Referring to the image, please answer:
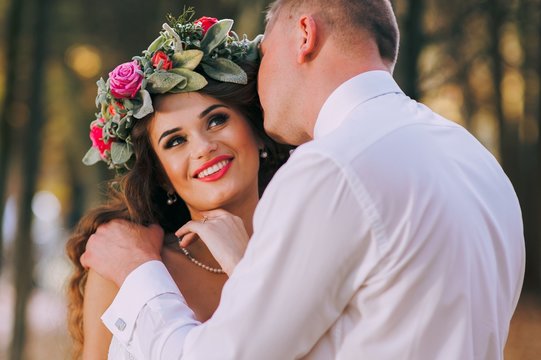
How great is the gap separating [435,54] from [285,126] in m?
6.92

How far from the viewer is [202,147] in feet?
11.3

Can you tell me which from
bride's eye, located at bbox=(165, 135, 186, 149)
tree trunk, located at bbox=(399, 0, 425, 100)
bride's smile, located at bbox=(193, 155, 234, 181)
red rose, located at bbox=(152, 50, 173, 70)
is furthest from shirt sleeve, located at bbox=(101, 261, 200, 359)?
tree trunk, located at bbox=(399, 0, 425, 100)

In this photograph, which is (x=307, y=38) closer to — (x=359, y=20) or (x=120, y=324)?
(x=359, y=20)

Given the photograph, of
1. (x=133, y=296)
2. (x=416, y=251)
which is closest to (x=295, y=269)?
(x=416, y=251)

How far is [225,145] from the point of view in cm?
352

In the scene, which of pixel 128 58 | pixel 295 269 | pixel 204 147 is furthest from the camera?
pixel 128 58

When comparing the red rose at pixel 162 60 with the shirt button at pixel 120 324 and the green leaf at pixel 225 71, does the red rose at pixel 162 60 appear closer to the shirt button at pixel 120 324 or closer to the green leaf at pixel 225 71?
the green leaf at pixel 225 71

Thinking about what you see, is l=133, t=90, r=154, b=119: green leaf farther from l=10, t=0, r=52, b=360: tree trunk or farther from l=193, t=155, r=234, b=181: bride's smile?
l=10, t=0, r=52, b=360: tree trunk

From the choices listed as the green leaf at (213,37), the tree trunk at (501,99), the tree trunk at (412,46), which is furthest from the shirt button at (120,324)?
the tree trunk at (501,99)

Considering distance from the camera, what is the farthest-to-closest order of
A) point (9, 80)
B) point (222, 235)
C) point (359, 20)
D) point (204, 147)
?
1. point (9, 80)
2. point (204, 147)
3. point (222, 235)
4. point (359, 20)

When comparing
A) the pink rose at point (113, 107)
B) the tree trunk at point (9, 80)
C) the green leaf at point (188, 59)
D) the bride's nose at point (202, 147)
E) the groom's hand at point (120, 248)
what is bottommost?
the tree trunk at point (9, 80)

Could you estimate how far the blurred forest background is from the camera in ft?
29.5

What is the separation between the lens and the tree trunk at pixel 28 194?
9688 millimetres

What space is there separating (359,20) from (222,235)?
996mm
